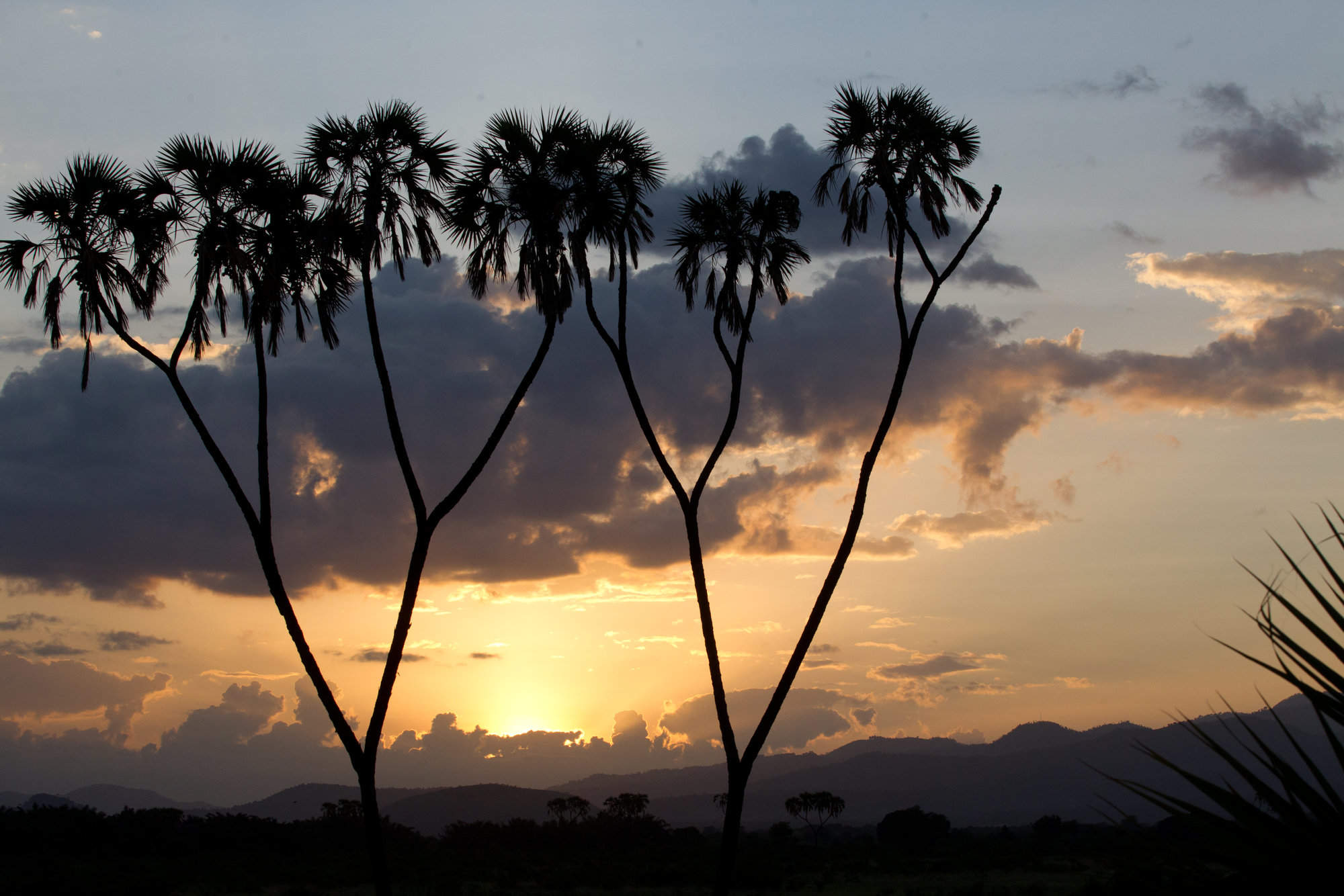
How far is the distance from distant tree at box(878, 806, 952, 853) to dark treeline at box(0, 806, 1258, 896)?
735 cm

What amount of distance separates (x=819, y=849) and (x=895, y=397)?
50427 mm

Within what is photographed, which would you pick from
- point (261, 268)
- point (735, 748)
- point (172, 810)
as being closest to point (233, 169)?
point (261, 268)

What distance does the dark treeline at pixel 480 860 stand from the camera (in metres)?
43.2

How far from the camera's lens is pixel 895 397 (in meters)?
24.8

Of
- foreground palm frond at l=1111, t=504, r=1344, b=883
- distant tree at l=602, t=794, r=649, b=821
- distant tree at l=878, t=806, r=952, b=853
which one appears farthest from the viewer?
distant tree at l=602, t=794, r=649, b=821

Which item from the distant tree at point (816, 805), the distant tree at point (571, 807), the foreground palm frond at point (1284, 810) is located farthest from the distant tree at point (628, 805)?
the foreground palm frond at point (1284, 810)

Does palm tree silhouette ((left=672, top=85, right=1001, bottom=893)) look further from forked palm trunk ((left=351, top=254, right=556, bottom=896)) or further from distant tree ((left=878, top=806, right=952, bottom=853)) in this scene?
distant tree ((left=878, top=806, right=952, bottom=853))

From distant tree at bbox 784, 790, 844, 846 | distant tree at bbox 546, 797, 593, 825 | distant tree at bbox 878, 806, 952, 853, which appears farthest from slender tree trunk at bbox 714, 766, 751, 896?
distant tree at bbox 784, 790, 844, 846

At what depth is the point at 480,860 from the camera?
5606 centimetres

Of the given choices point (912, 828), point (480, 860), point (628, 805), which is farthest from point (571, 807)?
point (480, 860)

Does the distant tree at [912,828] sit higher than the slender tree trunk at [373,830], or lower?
lower

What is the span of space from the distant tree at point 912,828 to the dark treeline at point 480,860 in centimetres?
735

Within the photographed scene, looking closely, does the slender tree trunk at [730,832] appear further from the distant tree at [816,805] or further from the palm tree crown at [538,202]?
the distant tree at [816,805]

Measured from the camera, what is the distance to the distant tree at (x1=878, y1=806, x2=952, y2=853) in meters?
83.1
